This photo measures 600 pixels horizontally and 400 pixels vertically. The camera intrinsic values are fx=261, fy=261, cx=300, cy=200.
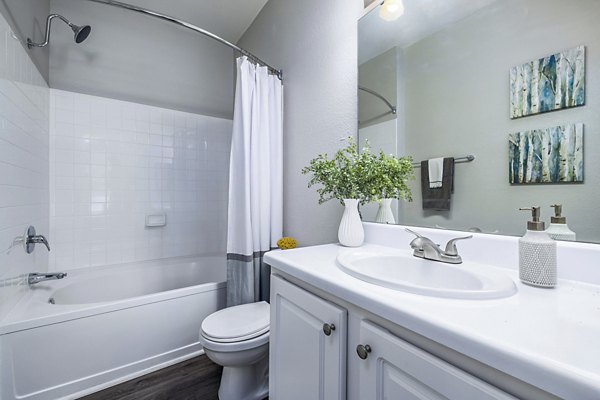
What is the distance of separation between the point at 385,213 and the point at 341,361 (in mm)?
714

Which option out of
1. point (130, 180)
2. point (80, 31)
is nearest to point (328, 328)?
point (130, 180)

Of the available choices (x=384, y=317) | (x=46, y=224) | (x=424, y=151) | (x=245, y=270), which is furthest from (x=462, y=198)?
(x=46, y=224)

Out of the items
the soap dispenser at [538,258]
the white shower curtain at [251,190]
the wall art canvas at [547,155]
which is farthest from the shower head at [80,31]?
the soap dispenser at [538,258]

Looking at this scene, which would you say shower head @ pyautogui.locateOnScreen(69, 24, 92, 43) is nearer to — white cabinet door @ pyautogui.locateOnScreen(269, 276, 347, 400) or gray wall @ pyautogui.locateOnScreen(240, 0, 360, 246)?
gray wall @ pyautogui.locateOnScreen(240, 0, 360, 246)

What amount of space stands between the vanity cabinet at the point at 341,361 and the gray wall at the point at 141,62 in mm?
2322

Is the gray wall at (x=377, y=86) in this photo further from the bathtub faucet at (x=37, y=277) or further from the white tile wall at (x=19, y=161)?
the bathtub faucet at (x=37, y=277)

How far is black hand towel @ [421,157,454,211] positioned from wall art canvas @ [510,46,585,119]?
26 cm

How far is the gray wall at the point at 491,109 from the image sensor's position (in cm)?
71

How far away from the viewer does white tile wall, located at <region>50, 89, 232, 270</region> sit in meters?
2.04

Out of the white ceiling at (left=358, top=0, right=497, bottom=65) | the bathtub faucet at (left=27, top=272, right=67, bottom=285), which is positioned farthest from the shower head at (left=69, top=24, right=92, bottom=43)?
the white ceiling at (left=358, top=0, right=497, bottom=65)

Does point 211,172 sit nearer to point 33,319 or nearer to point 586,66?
point 33,319

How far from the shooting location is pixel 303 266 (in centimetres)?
86

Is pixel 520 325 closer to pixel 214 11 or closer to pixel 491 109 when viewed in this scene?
pixel 491 109

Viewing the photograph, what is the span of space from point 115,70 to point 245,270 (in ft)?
6.84
